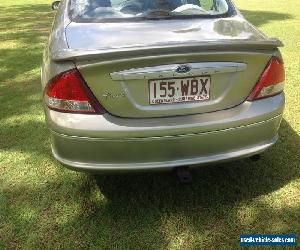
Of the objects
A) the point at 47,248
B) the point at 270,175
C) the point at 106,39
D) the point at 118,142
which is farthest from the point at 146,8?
the point at 47,248

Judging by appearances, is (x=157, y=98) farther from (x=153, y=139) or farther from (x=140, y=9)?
(x=140, y=9)

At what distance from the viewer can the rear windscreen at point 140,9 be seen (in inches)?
126

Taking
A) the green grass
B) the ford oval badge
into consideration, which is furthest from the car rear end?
the green grass

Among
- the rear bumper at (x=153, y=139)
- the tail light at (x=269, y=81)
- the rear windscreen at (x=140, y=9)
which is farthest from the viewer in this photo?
the rear windscreen at (x=140, y=9)

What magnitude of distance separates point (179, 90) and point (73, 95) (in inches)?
25.0

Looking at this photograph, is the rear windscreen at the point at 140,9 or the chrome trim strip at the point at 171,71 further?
the rear windscreen at the point at 140,9

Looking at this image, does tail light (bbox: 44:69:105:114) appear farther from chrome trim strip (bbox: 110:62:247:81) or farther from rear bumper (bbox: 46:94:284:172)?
chrome trim strip (bbox: 110:62:247:81)

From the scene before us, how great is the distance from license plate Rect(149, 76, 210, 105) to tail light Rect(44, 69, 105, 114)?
0.33 metres

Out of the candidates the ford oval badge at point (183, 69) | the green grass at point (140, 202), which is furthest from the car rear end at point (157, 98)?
the green grass at point (140, 202)

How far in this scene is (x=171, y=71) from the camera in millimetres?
2451

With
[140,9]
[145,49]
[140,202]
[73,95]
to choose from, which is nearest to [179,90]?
[145,49]

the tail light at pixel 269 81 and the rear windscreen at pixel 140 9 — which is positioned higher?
the rear windscreen at pixel 140 9

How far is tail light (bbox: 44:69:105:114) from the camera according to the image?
97.5 inches

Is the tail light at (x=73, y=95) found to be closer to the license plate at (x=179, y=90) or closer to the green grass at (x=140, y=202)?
the license plate at (x=179, y=90)
